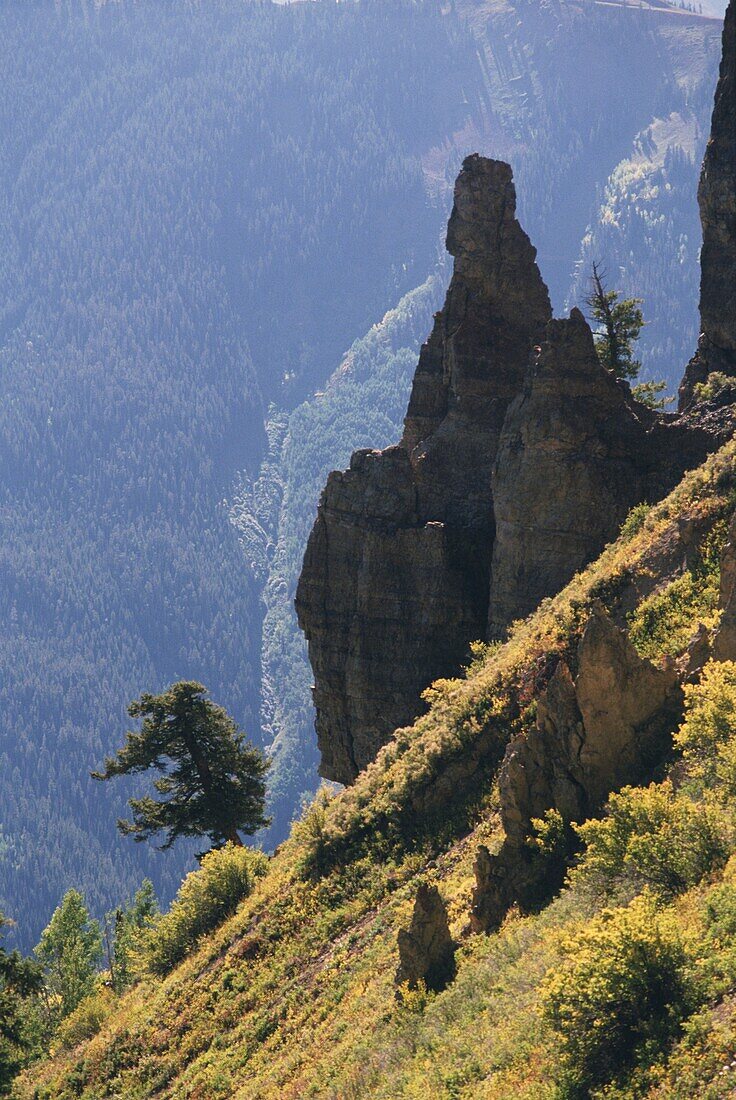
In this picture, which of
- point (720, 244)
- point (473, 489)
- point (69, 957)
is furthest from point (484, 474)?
point (69, 957)

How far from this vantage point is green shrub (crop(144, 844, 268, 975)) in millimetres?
42562

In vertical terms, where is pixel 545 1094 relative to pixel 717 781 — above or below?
below

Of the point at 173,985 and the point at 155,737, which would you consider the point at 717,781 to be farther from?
the point at 155,737

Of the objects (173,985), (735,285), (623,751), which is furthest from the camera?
(735,285)

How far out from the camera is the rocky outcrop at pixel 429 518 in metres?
50.4

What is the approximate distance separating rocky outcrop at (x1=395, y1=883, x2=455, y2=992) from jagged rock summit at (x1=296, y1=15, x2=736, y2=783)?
20.2 meters

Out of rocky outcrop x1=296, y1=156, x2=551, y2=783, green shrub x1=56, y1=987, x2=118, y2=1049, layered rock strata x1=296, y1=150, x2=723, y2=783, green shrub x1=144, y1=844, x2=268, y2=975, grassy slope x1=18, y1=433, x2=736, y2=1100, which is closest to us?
grassy slope x1=18, y1=433, x2=736, y2=1100

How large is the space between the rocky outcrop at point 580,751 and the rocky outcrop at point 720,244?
25877 millimetres

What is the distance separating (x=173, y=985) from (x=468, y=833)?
1111 cm

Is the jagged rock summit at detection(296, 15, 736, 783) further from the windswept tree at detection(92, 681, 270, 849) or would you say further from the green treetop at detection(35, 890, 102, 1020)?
the green treetop at detection(35, 890, 102, 1020)

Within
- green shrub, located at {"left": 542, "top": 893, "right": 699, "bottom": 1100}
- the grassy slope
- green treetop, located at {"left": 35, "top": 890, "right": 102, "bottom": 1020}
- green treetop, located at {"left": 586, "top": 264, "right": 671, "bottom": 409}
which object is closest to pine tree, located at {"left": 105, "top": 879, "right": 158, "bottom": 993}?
green treetop, located at {"left": 35, "top": 890, "right": 102, "bottom": 1020}

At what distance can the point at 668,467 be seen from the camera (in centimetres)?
4609

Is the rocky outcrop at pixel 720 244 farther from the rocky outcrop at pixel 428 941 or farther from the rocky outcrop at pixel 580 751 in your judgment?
the rocky outcrop at pixel 428 941

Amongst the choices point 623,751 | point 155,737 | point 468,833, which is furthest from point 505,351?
point 623,751
